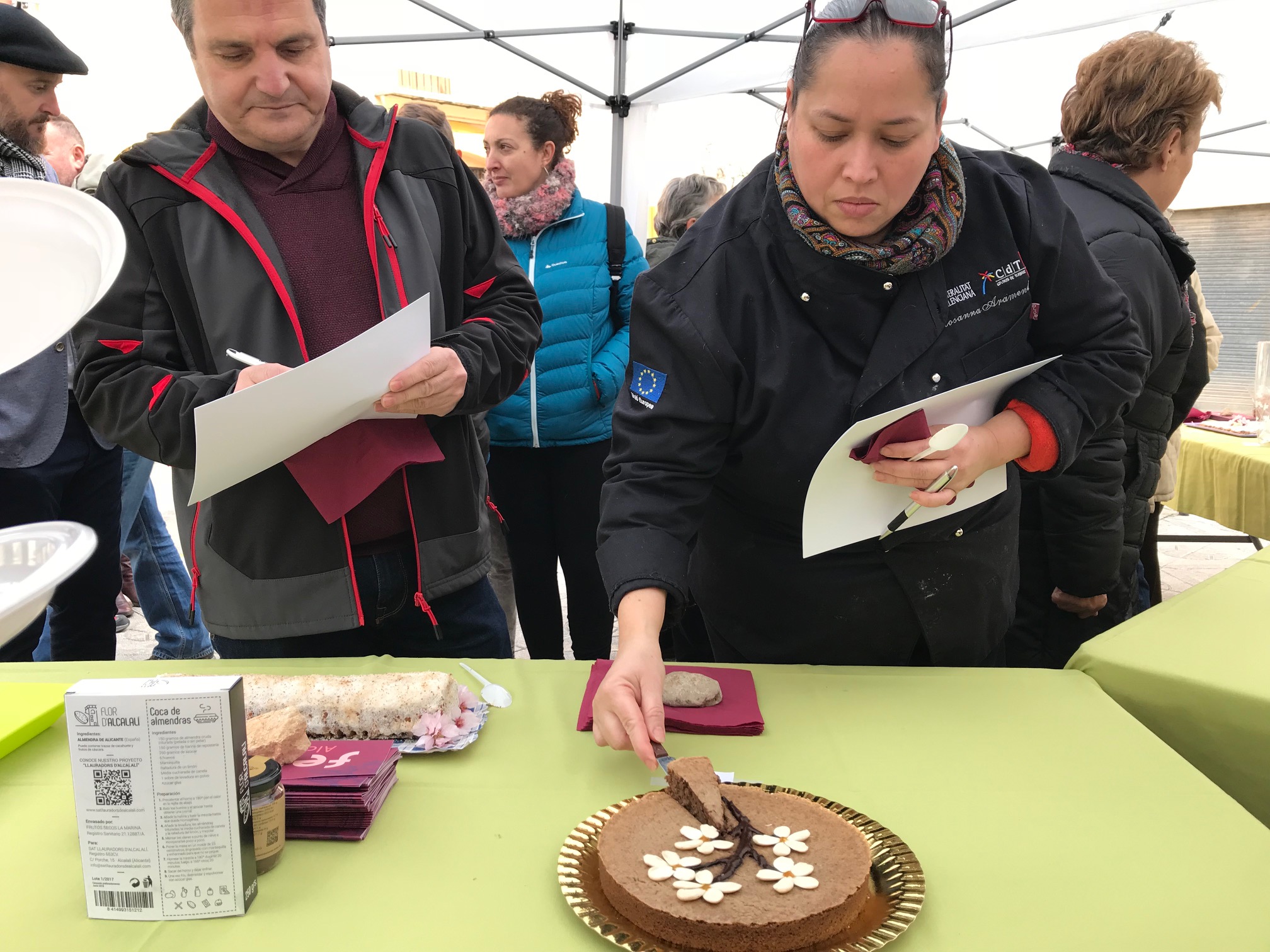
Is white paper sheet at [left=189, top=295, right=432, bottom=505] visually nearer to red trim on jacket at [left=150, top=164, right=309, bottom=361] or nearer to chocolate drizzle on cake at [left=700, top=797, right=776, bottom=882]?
red trim on jacket at [left=150, top=164, right=309, bottom=361]

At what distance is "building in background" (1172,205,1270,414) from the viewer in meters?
6.21

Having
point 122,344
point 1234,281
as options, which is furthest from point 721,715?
point 1234,281

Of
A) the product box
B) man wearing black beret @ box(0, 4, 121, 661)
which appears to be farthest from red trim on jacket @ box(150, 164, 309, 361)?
the product box

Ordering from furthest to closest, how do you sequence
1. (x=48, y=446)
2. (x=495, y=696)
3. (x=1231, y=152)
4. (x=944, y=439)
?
(x=1231, y=152) < (x=48, y=446) < (x=495, y=696) < (x=944, y=439)

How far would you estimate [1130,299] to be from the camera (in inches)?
70.5

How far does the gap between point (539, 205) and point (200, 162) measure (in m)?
1.47

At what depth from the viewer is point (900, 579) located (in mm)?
1354

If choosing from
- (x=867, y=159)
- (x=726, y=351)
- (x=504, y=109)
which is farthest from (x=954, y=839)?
(x=504, y=109)

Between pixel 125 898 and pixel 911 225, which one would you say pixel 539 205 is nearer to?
pixel 911 225

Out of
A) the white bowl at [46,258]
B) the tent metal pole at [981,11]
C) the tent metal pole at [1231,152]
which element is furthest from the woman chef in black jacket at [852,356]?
the tent metal pole at [1231,152]

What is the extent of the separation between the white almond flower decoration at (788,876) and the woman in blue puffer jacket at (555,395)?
191 centimetres

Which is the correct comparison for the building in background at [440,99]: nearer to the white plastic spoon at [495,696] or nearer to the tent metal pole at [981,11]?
the tent metal pole at [981,11]

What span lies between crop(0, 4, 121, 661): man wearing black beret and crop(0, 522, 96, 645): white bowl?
4.32ft

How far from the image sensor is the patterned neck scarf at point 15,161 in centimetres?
206
